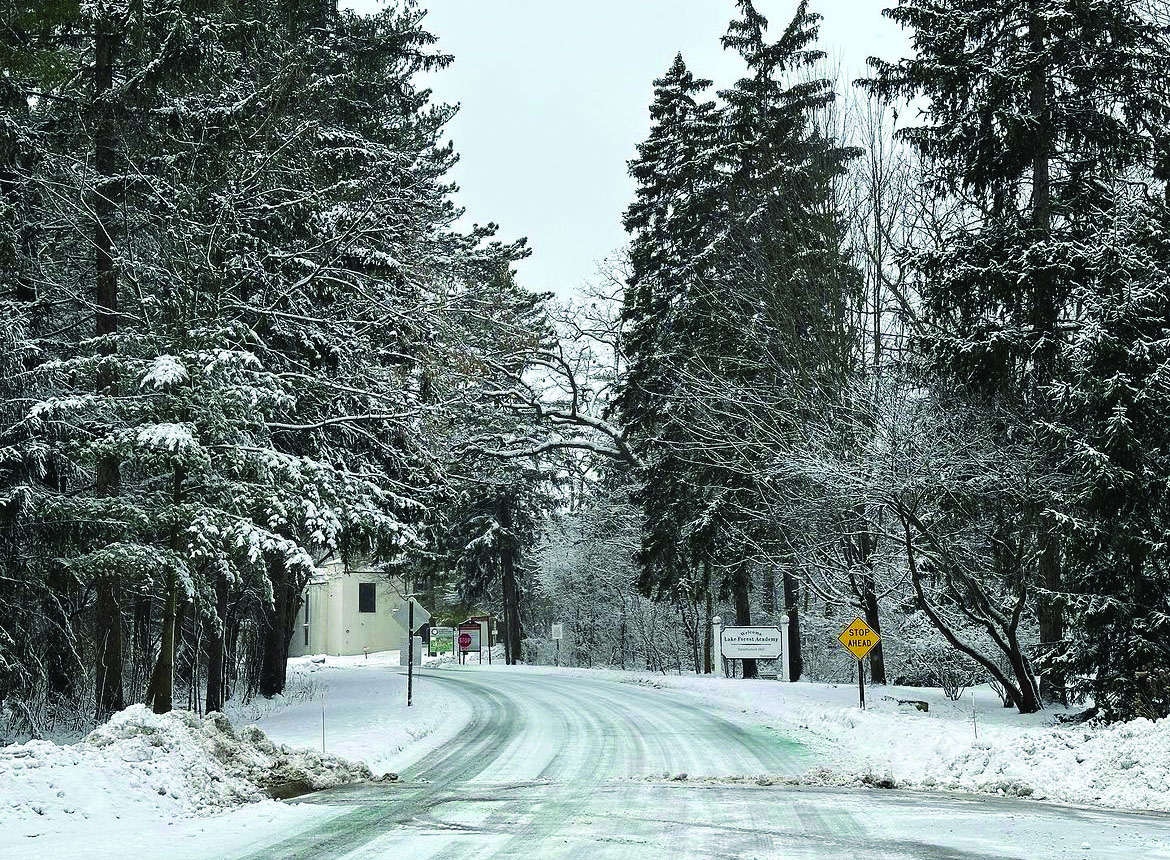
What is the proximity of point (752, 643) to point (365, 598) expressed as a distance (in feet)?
139

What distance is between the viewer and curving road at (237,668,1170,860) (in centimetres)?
763

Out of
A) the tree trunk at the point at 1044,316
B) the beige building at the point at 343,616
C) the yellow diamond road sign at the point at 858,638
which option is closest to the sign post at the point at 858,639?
the yellow diamond road sign at the point at 858,638

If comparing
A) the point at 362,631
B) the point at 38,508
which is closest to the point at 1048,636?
the point at 38,508

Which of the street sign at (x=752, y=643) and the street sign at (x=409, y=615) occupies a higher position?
the street sign at (x=409, y=615)

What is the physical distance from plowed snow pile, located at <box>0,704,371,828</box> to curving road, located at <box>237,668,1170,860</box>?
84cm

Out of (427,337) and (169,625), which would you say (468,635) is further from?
(169,625)

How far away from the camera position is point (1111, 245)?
612 inches

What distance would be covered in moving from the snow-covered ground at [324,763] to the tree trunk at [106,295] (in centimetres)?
280

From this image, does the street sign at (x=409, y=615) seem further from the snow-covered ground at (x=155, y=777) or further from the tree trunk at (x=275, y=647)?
the snow-covered ground at (x=155, y=777)

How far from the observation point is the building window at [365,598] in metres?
67.4

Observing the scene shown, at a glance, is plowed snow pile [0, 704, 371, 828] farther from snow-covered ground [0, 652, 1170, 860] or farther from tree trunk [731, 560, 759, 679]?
tree trunk [731, 560, 759, 679]

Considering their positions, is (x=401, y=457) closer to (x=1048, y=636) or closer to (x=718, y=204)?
(x=1048, y=636)

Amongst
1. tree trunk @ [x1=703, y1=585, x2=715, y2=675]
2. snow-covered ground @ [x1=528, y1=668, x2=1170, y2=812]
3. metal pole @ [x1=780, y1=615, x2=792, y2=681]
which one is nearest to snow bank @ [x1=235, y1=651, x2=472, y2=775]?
snow-covered ground @ [x1=528, y1=668, x2=1170, y2=812]

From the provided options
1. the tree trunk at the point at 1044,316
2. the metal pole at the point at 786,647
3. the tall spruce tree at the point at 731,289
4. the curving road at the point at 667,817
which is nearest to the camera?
the curving road at the point at 667,817
